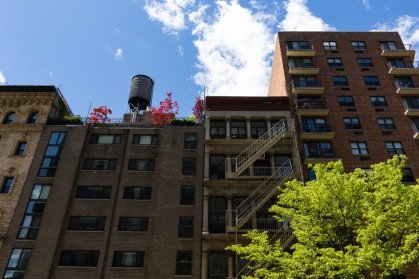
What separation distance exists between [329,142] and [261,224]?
10.4 meters

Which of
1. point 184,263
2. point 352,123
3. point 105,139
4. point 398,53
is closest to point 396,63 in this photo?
point 398,53

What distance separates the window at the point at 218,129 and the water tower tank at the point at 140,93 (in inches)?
689

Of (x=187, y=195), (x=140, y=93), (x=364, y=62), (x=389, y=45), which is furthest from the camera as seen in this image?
(x=140, y=93)

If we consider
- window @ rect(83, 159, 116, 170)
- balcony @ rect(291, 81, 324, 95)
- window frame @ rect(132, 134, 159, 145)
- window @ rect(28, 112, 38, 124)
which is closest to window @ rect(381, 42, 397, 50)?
balcony @ rect(291, 81, 324, 95)

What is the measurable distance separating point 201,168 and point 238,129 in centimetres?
556

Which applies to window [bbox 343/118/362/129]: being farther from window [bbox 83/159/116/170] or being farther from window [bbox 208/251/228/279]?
window [bbox 83/159/116/170]

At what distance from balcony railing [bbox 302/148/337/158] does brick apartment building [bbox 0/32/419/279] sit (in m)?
0.14

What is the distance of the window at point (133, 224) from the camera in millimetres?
23078

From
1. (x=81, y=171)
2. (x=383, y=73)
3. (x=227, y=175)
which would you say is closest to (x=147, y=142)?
(x=81, y=171)

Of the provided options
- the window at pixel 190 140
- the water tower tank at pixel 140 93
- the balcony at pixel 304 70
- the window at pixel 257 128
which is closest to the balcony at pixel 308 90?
the balcony at pixel 304 70

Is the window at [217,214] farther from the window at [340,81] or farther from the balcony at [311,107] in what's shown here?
the window at [340,81]

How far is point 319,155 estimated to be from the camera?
1009 inches

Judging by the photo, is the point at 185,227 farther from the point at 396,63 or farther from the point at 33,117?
the point at 396,63

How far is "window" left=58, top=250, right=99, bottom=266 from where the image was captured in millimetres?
21766
